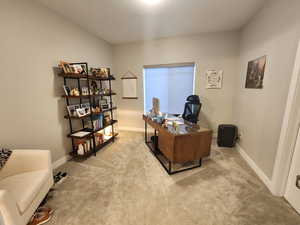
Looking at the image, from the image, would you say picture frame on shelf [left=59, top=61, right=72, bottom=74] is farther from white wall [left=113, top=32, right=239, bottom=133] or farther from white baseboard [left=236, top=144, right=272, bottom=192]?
white baseboard [left=236, top=144, right=272, bottom=192]

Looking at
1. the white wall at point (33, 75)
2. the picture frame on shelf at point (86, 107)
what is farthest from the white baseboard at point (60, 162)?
the picture frame on shelf at point (86, 107)

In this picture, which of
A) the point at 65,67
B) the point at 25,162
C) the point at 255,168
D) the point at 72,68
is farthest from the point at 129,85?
the point at 255,168

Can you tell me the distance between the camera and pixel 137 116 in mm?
3984

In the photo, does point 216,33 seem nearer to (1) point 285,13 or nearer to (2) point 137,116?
(1) point 285,13

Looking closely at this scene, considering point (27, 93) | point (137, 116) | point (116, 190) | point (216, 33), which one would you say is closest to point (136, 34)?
point (216, 33)

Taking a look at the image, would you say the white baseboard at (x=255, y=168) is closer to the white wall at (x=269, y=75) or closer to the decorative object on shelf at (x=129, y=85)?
the white wall at (x=269, y=75)

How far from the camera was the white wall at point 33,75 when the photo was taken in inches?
62.7

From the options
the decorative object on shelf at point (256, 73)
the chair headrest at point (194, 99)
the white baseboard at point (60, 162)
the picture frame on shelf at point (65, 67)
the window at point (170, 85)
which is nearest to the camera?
the decorative object on shelf at point (256, 73)

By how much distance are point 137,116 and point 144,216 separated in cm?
282

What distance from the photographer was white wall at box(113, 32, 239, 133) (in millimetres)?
3070

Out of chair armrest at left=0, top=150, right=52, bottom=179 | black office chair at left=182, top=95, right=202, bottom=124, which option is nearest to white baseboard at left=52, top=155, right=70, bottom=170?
chair armrest at left=0, top=150, right=52, bottom=179

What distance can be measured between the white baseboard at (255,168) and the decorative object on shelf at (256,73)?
4.17 feet

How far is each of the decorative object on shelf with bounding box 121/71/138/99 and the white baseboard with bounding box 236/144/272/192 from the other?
2894 mm

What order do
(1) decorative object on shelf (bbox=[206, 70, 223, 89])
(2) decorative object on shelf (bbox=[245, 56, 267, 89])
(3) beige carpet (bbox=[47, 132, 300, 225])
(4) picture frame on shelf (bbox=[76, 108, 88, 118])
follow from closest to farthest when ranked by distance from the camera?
(3) beige carpet (bbox=[47, 132, 300, 225]) < (2) decorative object on shelf (bbox=[245, 56, 267, 89]) < (4) picture frame on shelf (bbox=[76, 108, 88, 118]) < (1) decorative object on shelf (bbox=[206, 70, 223, 89])
